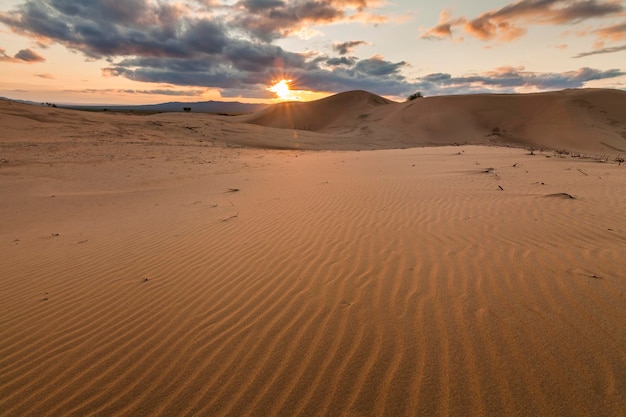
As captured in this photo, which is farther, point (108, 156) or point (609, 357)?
point (108, 156)

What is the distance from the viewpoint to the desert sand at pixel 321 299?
2271 mm

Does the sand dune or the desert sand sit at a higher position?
the sand dune

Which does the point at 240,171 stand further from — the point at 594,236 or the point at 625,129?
the point at 625,129

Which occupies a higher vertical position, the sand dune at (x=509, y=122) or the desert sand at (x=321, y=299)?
the sand dune at (x=509, y=122)

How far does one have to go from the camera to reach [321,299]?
3.38 metres

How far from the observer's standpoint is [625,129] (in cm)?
2898

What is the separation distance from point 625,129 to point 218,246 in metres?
37.5

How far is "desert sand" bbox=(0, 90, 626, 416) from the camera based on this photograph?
2.27m

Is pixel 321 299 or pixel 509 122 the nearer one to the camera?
pixel 321 299

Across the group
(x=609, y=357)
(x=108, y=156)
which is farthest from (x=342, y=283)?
(x=108, y=156)

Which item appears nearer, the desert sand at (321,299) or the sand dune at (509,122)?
the desert sand at (321,299)

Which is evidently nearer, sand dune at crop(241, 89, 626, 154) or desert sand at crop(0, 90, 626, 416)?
desert sand at crop(0, 90, 626, 416)

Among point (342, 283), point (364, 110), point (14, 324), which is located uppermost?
point (364, 110)

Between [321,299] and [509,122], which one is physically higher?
[509,122]
